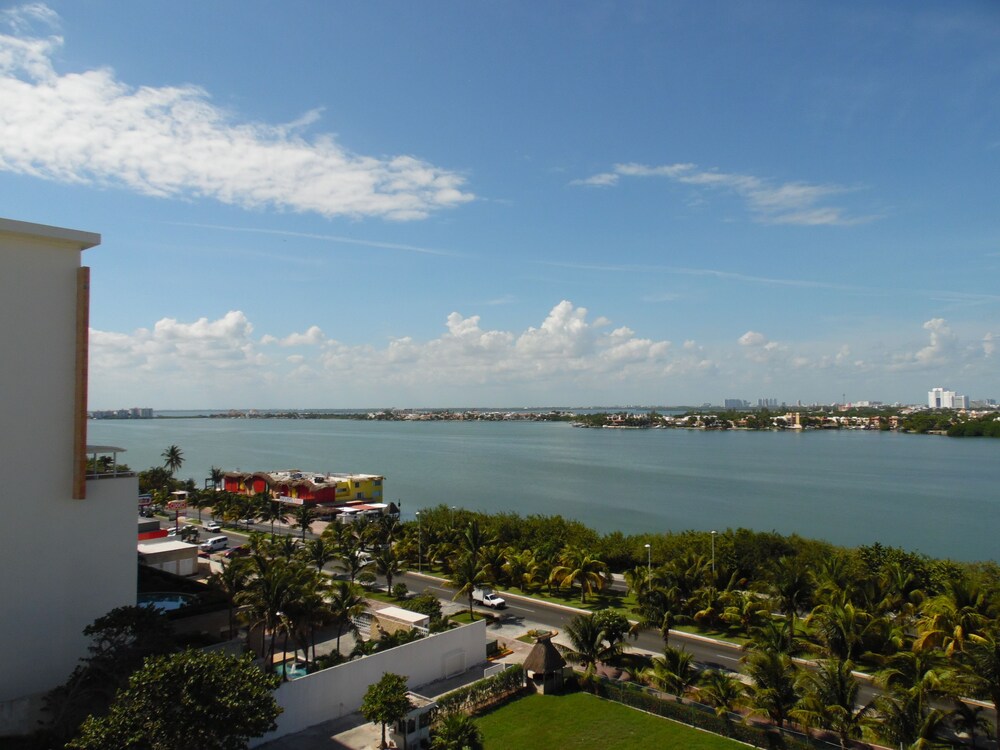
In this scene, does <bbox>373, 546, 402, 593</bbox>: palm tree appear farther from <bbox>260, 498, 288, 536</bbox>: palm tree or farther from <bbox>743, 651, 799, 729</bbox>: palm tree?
<bbox>260, 498, 288, 536</bbox>: palm tree

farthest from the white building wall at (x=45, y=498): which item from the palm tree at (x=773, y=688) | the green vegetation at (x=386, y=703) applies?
the palm tree at (x=773, y=688)

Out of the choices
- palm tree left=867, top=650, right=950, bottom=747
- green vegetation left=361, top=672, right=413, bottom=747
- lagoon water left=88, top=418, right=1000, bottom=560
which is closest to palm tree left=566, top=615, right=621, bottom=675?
green vegetation left=361, top=672, right=413, bottom=747

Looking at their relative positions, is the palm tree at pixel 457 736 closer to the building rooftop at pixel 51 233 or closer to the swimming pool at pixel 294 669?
the swimming pool at pixel 294 669

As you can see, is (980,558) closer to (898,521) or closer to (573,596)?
(898,521)

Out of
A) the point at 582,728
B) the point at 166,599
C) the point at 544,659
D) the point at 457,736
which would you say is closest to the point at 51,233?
the point at 166,599

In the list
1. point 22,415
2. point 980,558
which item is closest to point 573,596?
point 22,415
